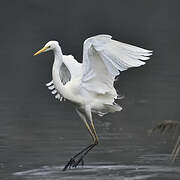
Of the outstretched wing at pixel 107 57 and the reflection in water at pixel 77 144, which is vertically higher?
the outstretched wing at pixel 107 57

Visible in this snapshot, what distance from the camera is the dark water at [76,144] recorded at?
8.30 m

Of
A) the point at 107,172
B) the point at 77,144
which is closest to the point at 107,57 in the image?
the point at 107,172

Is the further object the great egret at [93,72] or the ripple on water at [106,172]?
the great egret at [93,72]

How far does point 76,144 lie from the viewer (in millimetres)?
9867

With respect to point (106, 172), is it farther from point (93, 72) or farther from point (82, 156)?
point (93, 72)

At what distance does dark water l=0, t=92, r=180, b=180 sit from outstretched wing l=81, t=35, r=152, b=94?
101 centimetres

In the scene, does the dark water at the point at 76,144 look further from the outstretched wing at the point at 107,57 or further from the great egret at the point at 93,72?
the outstretched wing at the point at 107,57

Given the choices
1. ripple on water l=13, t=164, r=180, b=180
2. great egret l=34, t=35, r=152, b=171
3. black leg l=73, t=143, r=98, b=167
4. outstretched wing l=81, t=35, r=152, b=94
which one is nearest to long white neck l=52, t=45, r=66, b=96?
great egret l=34, t=35, r=152, b=171

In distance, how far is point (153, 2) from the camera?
27750 mm

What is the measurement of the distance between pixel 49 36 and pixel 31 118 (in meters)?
11.5

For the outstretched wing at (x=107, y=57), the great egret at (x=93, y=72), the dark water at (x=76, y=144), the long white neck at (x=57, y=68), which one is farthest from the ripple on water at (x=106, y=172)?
the outstretched wing at (x=107, y=57)

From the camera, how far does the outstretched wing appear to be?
8.48 metres

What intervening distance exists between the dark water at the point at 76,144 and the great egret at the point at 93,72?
280 millimetres

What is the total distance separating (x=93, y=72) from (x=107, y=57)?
365 millimetres
